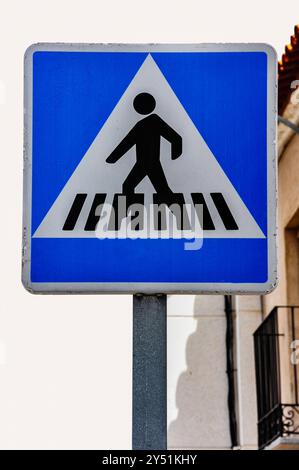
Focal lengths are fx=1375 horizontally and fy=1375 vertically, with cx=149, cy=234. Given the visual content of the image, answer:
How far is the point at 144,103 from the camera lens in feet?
12.3

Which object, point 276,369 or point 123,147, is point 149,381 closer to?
point 123,147

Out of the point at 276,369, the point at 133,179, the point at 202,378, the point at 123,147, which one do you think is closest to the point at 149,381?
the point at 133,179

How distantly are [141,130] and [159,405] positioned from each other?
783 mm

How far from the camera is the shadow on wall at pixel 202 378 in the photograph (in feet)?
45.3

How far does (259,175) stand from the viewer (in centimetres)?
373

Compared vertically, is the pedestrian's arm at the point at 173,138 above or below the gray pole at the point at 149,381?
above

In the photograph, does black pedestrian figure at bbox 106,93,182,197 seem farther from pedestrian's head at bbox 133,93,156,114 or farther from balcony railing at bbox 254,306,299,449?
balcony railing at bbox 254,306,299,449

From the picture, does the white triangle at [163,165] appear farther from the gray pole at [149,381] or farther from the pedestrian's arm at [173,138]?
the gray pole at [149,381]

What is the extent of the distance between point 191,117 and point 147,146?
0.15 metres

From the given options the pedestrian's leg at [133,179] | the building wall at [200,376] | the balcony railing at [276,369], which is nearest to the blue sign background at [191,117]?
the pedestrian's leg at [133,179]

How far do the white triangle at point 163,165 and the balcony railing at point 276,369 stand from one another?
7072 millimetres

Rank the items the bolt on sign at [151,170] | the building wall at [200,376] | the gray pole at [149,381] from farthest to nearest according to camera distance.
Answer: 1. the building wall at [200,376]
2. the bolt on sign at [151,170]
3. the gray pole at [149,381]

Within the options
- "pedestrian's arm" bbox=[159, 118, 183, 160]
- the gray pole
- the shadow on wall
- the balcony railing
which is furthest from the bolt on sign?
the shadow on wall
